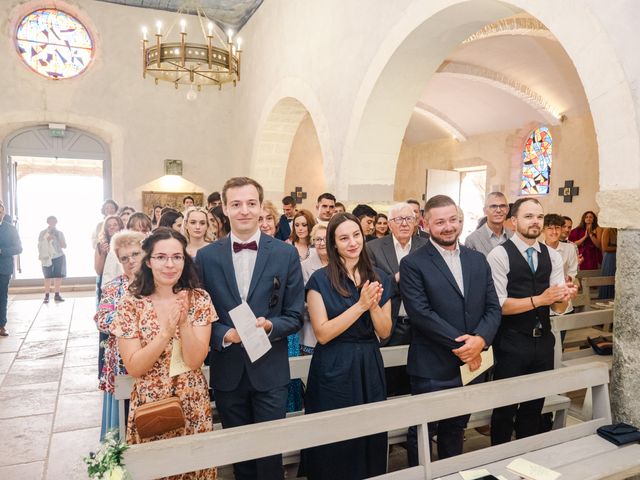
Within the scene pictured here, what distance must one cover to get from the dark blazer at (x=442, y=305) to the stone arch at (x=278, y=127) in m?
4.28

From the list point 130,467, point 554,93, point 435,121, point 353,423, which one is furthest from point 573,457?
point 435,121

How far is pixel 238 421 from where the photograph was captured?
2.18m

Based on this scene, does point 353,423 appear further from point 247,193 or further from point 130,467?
point 247,193

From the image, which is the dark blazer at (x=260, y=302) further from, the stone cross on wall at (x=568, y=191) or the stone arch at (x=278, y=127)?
the stone cross on wall at (x=568, y=191)

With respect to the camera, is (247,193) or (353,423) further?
(247,193)

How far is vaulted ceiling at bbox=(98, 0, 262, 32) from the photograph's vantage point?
370 inches

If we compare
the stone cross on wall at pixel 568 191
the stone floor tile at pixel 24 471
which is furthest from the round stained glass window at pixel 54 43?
the stone cross on wall at pixel 568 191

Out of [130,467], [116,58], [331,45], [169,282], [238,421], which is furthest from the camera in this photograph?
[116,58]

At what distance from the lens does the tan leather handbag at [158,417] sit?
1.83 m

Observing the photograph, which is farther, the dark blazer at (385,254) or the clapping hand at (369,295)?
the dark blazer at (385,254)

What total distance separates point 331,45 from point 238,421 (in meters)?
5.18

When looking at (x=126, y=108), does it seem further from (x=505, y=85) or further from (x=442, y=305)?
(x=442, y=305)

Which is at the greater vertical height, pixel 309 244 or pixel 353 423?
pixel 309 244

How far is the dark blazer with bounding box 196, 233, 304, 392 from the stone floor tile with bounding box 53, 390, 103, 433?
2140 mm
